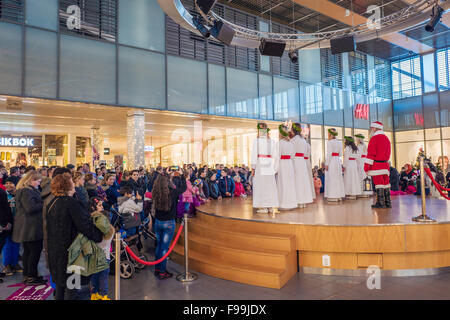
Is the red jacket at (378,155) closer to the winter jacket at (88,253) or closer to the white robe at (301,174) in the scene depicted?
the white robe at (301,174)

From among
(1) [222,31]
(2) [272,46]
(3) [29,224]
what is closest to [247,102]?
(2) [272,46]

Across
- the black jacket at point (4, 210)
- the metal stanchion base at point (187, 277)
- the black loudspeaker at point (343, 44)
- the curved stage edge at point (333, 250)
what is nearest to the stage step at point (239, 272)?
the curved stage edge at point (333, 250)

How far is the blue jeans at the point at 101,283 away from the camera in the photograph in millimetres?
3963

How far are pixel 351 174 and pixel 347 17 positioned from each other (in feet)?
32.3

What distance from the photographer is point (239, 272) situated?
4.79 metres

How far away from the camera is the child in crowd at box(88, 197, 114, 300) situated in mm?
3609

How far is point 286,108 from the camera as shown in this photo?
54.1ft

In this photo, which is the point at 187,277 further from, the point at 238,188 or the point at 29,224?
the point at 238,188

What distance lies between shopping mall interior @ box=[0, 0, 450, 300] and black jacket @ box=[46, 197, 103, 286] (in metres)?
0.84

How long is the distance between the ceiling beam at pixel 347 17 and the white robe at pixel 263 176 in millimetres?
9515
